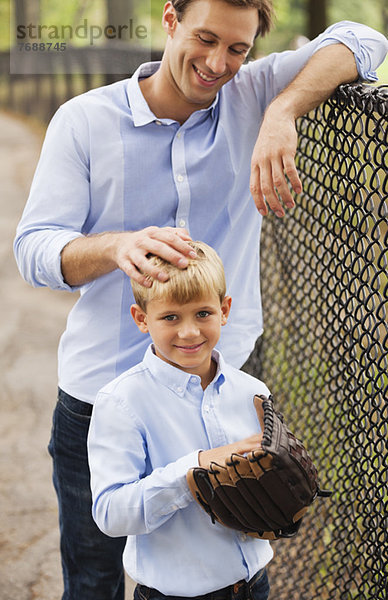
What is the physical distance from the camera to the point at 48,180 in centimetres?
203

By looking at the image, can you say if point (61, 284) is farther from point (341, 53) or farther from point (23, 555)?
point (23, 555)

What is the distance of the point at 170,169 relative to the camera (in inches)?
83.0

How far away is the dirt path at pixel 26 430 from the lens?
3377 mm

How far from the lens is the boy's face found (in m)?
1.69

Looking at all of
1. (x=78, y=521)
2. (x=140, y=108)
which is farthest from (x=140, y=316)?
(x=78, y=521)

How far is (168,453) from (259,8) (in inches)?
45.5

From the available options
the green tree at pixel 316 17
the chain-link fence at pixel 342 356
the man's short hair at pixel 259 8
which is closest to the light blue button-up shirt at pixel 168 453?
the chain-link fence at pixel 342 356

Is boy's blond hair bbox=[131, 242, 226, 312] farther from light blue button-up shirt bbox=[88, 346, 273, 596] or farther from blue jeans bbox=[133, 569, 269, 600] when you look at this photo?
blue jeans bbox=[133, 569, 269, 600]

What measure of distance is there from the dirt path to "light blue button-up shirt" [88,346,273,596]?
1666mm

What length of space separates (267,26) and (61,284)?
0.92m

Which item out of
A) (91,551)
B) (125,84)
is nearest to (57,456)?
(91,551)

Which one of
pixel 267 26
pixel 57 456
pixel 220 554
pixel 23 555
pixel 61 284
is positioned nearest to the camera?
pixel 220 554

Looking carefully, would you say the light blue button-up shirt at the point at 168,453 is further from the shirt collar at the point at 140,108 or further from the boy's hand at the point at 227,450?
the shirt collar at the point at 140,108

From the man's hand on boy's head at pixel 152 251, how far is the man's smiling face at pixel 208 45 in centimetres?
52
